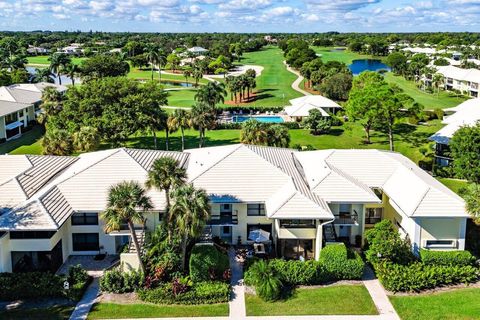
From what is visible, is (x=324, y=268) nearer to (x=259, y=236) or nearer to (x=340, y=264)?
(x=340, y=264)

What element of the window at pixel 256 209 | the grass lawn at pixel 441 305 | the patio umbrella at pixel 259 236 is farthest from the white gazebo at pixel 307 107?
the grass lawn at pixel 441 305

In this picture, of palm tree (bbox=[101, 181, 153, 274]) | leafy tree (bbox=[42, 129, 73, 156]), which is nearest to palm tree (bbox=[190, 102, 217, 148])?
leafy tree (bbox=[42, 129, 73, 156])

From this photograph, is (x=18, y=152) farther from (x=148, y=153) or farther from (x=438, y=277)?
(x=438, y=277)

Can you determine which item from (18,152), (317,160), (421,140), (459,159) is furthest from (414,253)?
(18,152)

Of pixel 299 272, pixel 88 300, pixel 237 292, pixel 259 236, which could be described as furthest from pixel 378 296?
pixel 88 300

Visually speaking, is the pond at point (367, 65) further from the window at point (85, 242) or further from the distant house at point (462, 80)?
the window at point (85, 242)

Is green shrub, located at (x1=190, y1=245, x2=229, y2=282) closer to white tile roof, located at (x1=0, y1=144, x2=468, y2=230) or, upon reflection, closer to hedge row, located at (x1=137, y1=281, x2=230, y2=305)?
hedge row, located at (x1=137, y1=281, x2=230, y2=305)
